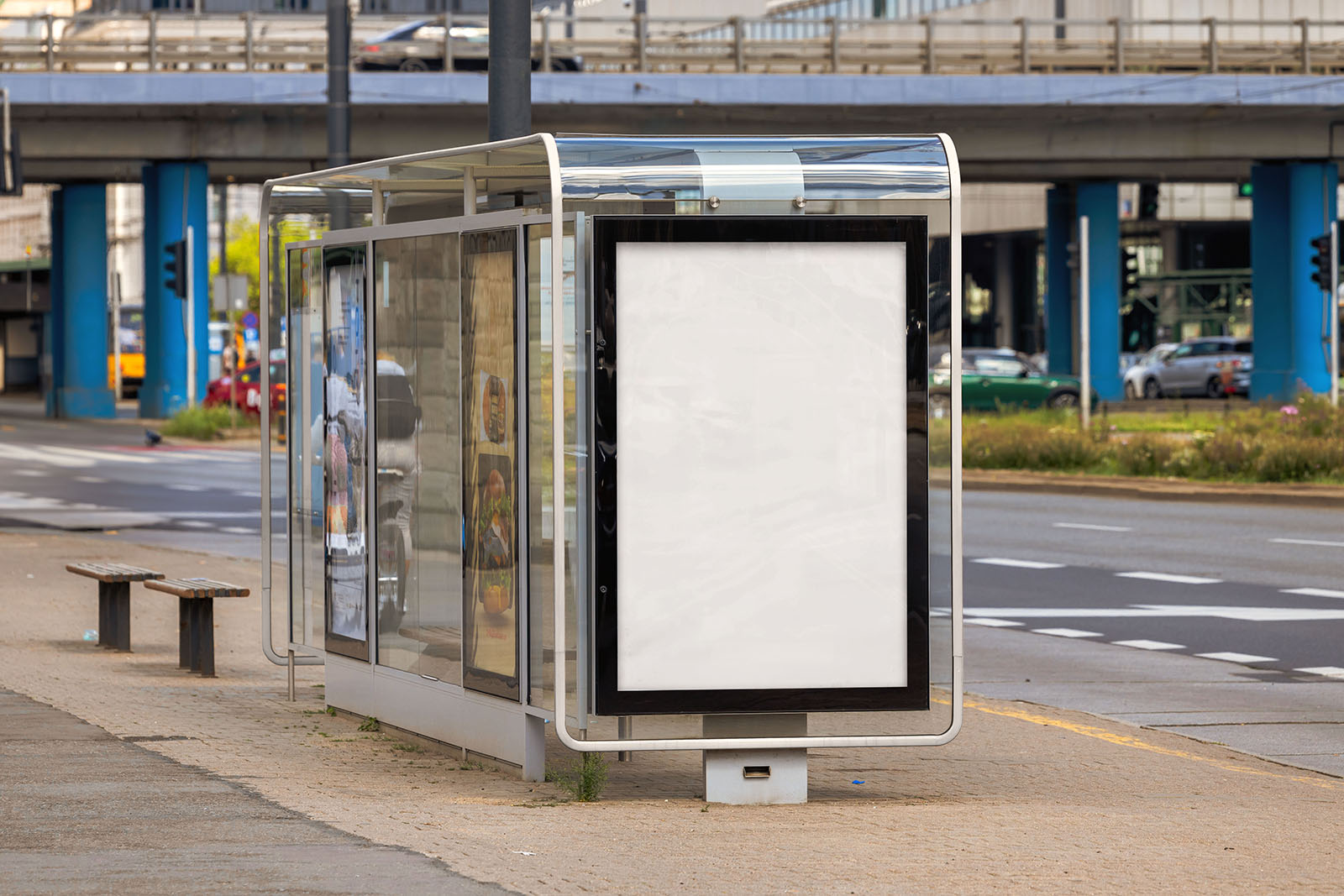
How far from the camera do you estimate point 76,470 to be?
31938 millimetres

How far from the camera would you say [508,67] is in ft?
31.4

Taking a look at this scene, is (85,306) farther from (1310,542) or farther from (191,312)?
(1310,542)

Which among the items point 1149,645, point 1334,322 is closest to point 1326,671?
point 1149,645

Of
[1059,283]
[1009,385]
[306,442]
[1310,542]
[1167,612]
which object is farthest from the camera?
[1059,283]

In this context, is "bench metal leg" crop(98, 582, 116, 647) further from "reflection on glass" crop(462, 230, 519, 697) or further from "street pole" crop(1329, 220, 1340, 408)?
"street pole" crop(1329, 220, 1340, 408)

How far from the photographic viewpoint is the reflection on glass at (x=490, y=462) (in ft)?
24.8

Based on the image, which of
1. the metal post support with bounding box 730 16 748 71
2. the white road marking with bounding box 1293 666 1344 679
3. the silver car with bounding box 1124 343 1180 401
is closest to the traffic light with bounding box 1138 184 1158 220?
the metal post support with bounding box 730 16 748 71

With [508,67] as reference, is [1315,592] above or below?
below

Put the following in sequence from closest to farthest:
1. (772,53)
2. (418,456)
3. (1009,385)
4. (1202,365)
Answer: (418,456) < (1009,385) < (772,53) < (1202,365)

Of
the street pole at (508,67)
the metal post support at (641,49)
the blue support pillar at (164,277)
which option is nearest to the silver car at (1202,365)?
the metal post support at (641,49)

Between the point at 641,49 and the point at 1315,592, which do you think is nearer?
the point at 1315,592

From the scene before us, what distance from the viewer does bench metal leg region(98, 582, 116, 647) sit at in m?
12.0

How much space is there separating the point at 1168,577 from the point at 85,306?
40.9 m

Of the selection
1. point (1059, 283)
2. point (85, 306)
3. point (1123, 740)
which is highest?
point (1059, 283)
